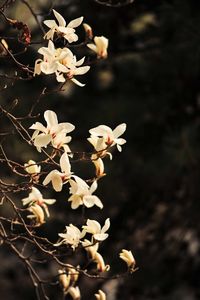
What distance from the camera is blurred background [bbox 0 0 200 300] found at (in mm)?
3199

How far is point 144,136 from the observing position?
10.9ft

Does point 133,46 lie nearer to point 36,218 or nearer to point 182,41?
point 182,41

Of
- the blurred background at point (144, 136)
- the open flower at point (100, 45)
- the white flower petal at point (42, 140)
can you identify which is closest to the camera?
the white flower petal at point (42, 140)

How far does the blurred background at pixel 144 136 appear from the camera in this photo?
320 centimetres

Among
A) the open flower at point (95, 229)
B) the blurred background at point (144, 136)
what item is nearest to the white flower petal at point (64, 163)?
the open flower at point (95, 229)

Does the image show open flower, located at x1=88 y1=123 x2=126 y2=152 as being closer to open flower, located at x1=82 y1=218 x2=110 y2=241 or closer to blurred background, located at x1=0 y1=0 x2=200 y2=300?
open flower, located at x1=82 y1=218 x2=110 y2=241

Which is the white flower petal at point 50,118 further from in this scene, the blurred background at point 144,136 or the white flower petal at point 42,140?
the blurred background at point 144,136

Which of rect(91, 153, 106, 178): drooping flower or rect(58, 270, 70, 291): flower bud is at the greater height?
rect(91, 153, 106, 178): drooping flower

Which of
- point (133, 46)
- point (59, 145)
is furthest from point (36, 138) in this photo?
point (133, 46)

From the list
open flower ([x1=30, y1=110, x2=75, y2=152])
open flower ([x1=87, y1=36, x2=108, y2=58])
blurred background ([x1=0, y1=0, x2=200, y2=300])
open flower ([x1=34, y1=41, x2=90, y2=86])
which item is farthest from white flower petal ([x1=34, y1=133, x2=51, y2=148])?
blurred background ([x1=0, y1=0, x2=200, y2=300])

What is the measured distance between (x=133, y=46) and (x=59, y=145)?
2192 millimetres

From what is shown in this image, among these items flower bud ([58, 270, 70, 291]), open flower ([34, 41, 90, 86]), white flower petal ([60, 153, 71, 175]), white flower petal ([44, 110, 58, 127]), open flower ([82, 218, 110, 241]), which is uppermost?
open flower ([34, 41, 90, 86])

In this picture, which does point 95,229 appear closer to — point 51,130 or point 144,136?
point 51,130

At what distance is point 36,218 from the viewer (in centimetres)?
150
